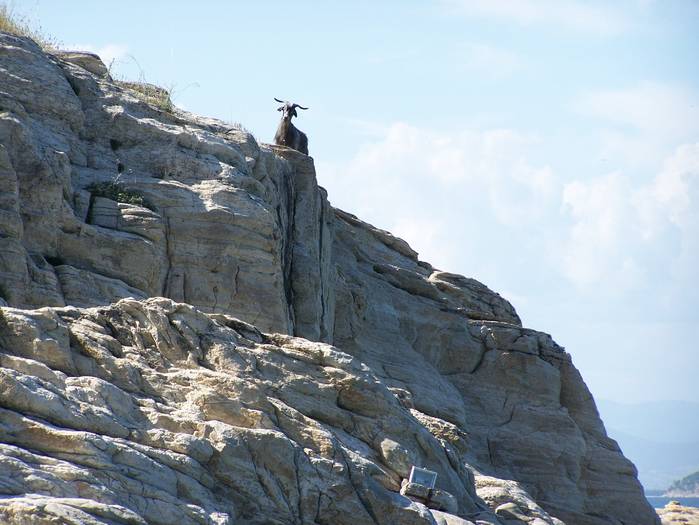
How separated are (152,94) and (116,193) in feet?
16.5

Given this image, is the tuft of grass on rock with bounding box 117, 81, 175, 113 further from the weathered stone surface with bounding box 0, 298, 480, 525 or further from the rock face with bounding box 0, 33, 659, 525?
the weathered stone surface with bounding box 0, 298, 480, 525

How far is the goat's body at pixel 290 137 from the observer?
109ft

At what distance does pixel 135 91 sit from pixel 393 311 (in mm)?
9671

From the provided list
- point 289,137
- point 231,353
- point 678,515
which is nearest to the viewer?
point 231,353

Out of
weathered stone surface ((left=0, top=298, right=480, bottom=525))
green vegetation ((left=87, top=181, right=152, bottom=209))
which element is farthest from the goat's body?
weathered stone surface ((left=0, top=298, right=480, bottom=525))

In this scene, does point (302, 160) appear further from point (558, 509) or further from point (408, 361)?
point (558, 509)

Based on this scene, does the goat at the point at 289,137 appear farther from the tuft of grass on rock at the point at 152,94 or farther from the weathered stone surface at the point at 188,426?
the weathered stone surface at the point at 188,426

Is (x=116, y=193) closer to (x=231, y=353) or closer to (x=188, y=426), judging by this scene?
(x=231, y=353)

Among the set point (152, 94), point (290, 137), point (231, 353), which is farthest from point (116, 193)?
point (290, 137)

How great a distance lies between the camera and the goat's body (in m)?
33.1

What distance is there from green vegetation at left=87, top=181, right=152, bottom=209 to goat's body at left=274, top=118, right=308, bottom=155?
8582mm

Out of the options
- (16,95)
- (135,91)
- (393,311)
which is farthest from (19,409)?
(393,311)

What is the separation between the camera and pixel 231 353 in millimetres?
17500

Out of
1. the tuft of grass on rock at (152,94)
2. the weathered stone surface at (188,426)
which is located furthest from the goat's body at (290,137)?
the weathered stone surface at (188,426)
